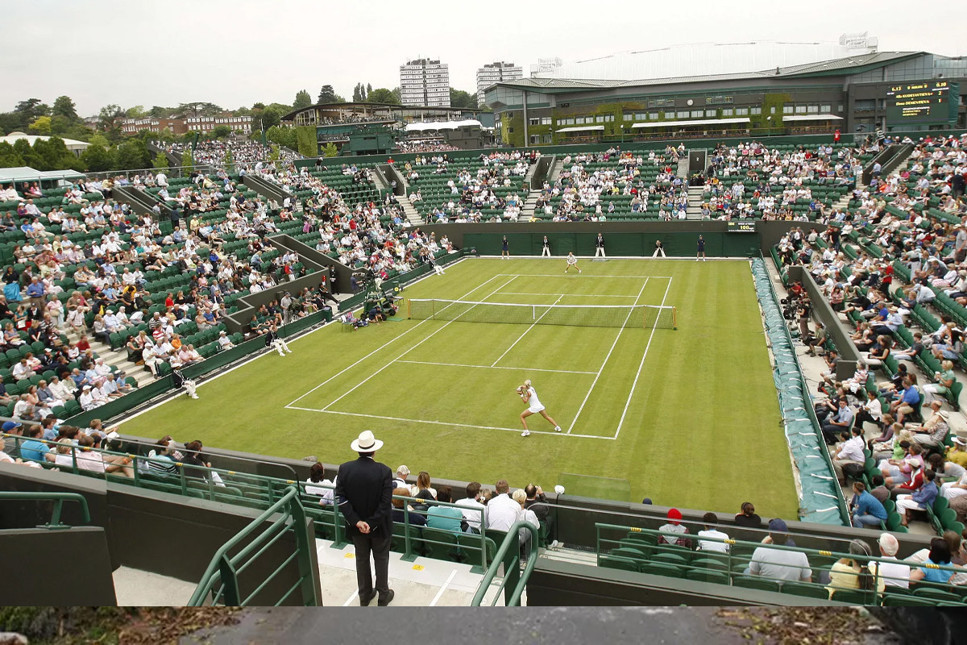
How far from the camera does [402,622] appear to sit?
1.87 m

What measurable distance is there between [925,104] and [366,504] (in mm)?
52642

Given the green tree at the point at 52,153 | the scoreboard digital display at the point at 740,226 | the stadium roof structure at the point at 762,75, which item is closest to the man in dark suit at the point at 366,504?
the scoreboard digital display at the point at 740,226

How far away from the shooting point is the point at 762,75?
70812 mm

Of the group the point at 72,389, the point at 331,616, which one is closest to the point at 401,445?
the point at 72,389

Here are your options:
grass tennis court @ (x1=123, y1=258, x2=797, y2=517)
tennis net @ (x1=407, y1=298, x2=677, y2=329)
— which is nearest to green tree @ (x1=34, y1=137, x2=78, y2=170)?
tennis net @ (x1=407, y1=298, x2=677, y2=329)

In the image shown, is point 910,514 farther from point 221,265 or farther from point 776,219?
point 776,219

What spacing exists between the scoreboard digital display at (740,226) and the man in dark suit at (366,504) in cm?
3617

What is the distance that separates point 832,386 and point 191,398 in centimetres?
1665

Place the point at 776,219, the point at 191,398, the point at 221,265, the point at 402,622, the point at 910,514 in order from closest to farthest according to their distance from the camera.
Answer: the point at 402,622 → the point at 910,514 → the point at 191,398 → the point at 221,265 → the point at 776,219

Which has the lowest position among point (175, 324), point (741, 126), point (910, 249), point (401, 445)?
point (401, 445)

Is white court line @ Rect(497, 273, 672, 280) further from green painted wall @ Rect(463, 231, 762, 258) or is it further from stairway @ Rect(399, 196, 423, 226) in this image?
stairway @ Rect(399, 196, 423, 226)

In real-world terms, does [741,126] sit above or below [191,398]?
above

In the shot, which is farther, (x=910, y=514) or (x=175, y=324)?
(x=175, y=324)

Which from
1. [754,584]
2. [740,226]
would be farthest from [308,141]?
[754,584]
